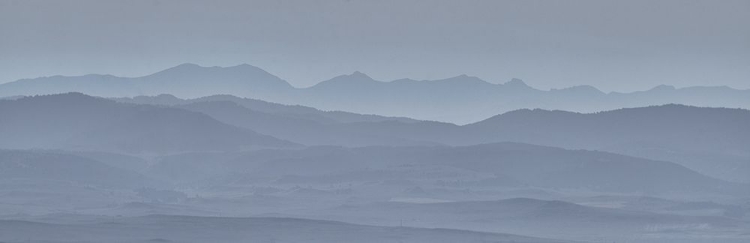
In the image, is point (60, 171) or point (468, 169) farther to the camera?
point (468, 169)

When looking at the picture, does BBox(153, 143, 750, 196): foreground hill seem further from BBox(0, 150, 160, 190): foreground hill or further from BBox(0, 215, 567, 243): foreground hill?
BBox(0, 215, 567, 243): foreground hill

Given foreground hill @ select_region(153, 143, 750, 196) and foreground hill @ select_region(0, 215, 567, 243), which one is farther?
foreground hill @ select_region(153, 143, 750, 196)

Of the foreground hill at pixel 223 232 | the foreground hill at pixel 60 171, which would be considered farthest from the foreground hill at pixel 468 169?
the foreground hill at pixel 223 232

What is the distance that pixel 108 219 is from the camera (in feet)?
332

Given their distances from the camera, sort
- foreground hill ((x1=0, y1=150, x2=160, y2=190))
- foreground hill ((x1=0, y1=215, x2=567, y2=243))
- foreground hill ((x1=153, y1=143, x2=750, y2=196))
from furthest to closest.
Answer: foreground hill ((x1=153, y1=143, x2=750, y2=196)), foreground hill ((x1=0, y1=150, x2=160, y2=190)), foreground hill ((x1=0, y1=215, x2=567, y2=243))

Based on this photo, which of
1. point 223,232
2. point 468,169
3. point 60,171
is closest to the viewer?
point 223,232

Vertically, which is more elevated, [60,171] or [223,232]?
[60,171]

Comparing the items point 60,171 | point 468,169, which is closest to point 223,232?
point 60,171

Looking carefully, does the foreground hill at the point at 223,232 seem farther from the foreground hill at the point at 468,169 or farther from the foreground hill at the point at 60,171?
the foreground hill at the point at 468,169

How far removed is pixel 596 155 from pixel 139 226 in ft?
307

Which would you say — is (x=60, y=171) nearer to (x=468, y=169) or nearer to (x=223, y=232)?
(x=468, y=169)

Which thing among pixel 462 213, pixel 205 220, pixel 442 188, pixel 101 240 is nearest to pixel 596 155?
pixel 442 188

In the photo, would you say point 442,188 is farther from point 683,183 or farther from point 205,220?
point 205,220

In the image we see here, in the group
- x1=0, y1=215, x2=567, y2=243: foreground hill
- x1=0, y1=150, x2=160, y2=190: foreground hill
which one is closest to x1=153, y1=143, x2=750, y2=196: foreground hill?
x1=0, y1=150, x2=160, y2=190: foreground hill
